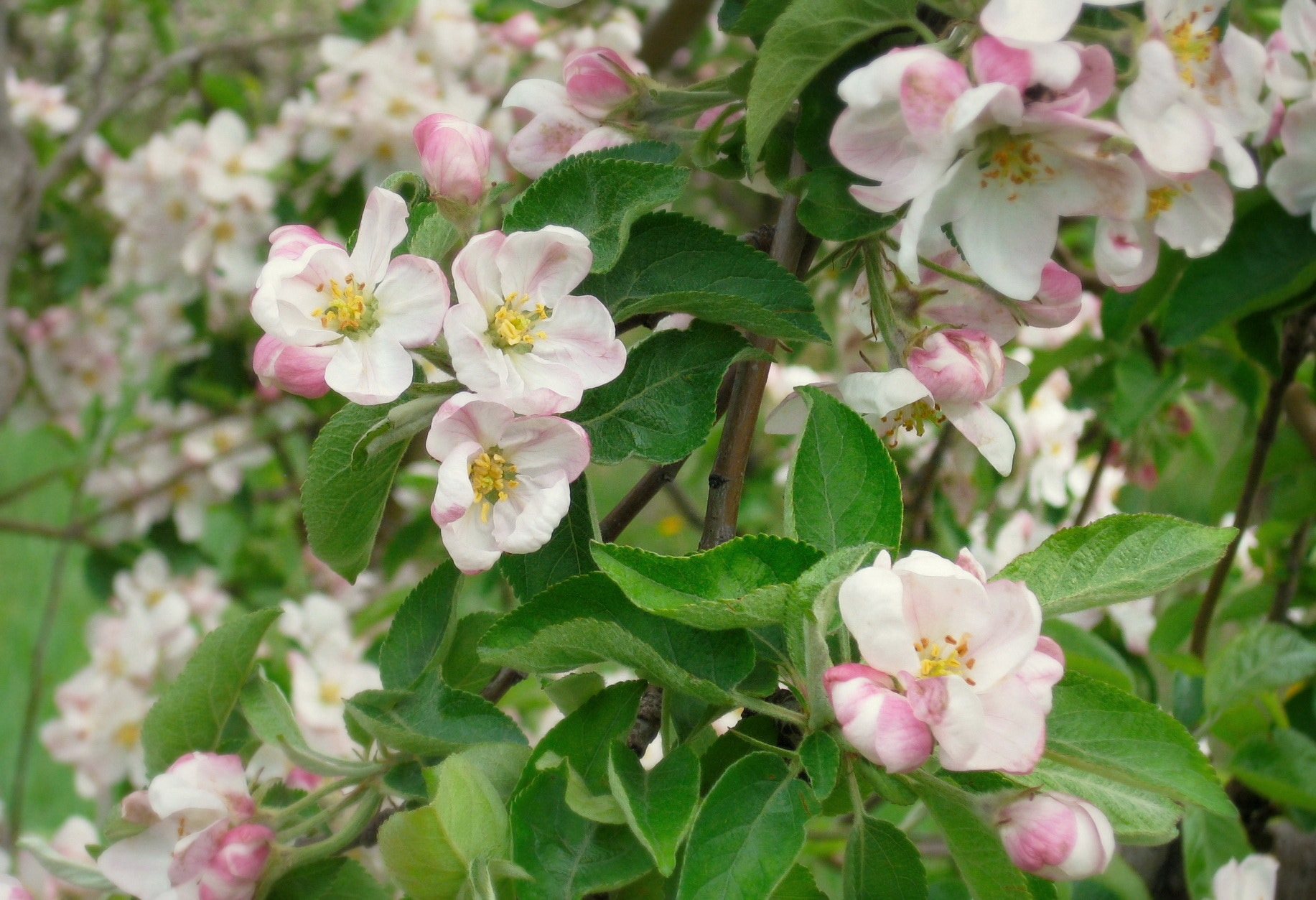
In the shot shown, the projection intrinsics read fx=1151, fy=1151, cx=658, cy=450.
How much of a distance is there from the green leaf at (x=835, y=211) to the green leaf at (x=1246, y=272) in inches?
16.0

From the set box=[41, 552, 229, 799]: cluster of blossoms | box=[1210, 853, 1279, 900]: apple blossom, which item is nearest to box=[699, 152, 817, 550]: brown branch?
box=[1210, 853, 1279, 900]: apple blossom

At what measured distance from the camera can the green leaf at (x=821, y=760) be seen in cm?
58

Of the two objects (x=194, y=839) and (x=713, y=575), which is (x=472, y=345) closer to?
(x=713, y=575)

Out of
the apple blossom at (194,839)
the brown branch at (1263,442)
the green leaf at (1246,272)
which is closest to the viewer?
the apple blossom at (194,839)

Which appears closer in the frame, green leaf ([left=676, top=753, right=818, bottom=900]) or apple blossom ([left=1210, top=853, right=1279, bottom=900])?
green leaf ([left=676, top=753, right=818, bottom=900])

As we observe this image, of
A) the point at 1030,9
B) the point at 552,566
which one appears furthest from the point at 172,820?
the point at 1030,9

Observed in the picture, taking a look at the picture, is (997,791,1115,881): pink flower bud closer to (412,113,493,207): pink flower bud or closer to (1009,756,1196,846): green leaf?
(1009,756,1196,846): green leaf

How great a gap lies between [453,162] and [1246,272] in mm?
677

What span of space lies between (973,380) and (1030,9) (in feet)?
0.75

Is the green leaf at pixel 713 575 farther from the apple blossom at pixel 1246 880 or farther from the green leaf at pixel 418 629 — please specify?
the apple blossom at pixel 1246 880

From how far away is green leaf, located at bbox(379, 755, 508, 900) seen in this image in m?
0.60

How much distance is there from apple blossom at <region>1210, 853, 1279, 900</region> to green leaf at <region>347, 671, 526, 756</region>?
608mm

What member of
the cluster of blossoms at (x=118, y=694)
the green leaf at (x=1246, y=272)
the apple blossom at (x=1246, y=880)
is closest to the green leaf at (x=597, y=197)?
the green leaf at (x=1246, y=272)

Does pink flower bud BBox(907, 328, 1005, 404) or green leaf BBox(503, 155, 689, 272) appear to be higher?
green leaf BBox(503, 155, 689, 272)
